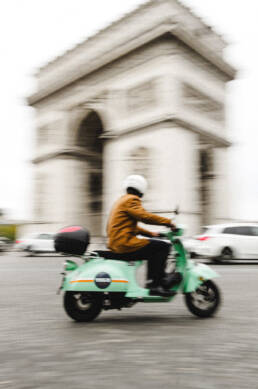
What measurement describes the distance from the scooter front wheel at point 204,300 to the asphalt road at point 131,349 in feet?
0.34

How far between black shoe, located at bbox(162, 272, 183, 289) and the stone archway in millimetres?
27059

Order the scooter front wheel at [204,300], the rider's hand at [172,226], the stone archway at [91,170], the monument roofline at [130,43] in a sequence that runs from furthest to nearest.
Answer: the stone archway at [91,170], the monument roofline at [130,43], the scooter front wheel at [204,300], the rider's hand at [172,226]

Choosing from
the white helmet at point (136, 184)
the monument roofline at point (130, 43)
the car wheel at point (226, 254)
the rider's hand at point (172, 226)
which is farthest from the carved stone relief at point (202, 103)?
the rider's hand at point (172, 226)

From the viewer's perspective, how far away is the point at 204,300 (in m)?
6.06

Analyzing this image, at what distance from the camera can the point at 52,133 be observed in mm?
33531

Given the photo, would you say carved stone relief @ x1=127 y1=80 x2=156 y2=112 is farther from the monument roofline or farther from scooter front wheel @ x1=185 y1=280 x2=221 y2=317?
scooter front wheel @ x1=185 y1=280 x2=221 y2=317

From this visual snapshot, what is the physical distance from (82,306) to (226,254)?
13.5 meters

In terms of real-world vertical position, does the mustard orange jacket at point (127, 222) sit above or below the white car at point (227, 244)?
above

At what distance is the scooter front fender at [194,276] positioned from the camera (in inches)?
229

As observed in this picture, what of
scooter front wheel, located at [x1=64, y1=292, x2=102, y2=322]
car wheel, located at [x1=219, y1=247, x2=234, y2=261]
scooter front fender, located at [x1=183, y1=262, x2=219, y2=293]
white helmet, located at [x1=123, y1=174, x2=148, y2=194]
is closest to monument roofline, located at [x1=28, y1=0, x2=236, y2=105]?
car wheel, located at [x1=219, y1=247, x2=234, y2=261]

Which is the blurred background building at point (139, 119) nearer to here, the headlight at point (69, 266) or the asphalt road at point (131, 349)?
the asphalt road at point (131, 349)

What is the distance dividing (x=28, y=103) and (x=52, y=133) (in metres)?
3.31

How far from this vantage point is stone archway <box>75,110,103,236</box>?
109ft

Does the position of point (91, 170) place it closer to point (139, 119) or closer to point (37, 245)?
point (139, 119)
